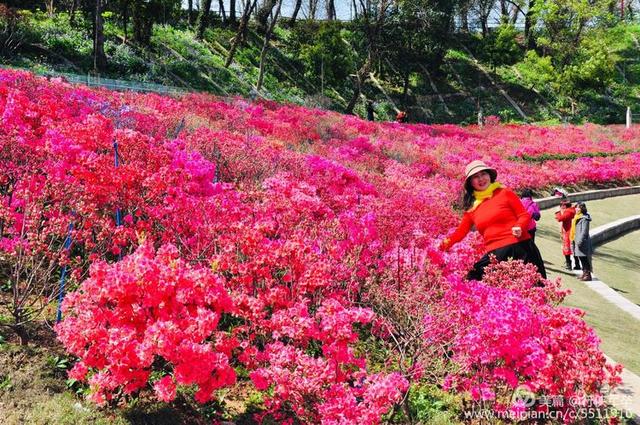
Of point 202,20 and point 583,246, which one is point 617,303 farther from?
point 202,20

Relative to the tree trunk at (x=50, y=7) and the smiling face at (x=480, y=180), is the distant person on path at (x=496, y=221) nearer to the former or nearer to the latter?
the smiling face at (x=480, y=180)

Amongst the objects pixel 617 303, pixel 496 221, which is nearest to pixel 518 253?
pixel 496 221

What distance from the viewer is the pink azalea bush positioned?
125 inches

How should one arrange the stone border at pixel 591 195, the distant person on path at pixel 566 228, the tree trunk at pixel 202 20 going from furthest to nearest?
the tree trunk at pixel 202 20, the stone border at pixel 591 195, the distant person on path at pixel 566 228

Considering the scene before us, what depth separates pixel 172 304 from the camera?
10.7 ft

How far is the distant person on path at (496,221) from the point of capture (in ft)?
17.6

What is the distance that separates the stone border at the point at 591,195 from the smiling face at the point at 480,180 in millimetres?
10291

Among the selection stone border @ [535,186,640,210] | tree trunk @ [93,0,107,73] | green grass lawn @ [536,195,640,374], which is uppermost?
tree trunk @ [93,0,107,73]

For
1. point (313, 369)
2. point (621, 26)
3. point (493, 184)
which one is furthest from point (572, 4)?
point (313, 369)

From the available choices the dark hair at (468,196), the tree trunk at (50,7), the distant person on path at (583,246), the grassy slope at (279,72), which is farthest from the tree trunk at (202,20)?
the dark hair at (468,196)

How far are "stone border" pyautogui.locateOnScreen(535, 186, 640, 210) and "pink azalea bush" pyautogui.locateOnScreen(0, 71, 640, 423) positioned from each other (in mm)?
7834

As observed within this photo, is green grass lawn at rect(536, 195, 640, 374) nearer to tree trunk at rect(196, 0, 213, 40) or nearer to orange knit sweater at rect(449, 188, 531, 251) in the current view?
orange knit sweater at rect(449, 188, 531, 251)

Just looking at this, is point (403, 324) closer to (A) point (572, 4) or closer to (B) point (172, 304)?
(B) point (172, 304)

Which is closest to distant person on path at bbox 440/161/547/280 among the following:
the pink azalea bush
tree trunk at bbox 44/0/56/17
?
the pink azalea bush
